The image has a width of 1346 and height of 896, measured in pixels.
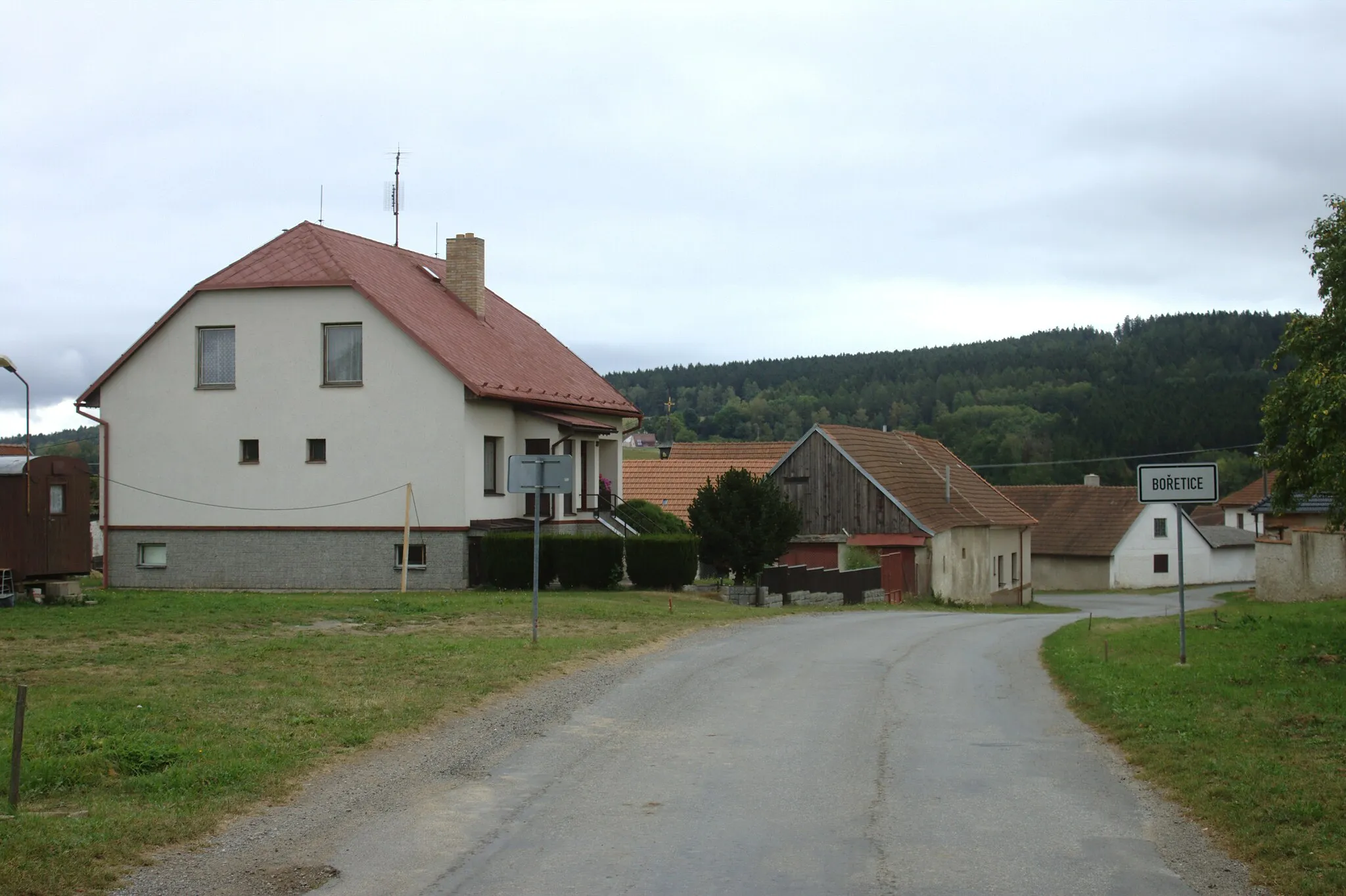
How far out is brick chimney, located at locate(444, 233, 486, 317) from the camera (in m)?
35.6

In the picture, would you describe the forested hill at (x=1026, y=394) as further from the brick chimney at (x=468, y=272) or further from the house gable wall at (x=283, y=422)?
the house gable wall at (x=283, y=422)

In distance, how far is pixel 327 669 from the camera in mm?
14695

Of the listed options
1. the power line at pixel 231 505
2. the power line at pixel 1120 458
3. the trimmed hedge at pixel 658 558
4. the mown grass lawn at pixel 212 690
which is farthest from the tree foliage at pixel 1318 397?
the power line at pixel 1120 458

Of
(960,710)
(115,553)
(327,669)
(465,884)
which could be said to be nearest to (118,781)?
(465,884)

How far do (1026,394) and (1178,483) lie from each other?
112m

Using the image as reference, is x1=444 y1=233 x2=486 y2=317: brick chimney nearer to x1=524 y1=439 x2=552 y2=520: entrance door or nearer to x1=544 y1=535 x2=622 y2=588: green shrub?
x1=524 y1=439 x2=552 y2=520: entrance door

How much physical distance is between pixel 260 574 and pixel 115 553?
13.3ft

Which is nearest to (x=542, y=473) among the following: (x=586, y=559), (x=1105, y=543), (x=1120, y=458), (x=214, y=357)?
(x=586, y=559)

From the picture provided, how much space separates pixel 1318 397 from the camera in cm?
1653

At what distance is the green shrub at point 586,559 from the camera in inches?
1174

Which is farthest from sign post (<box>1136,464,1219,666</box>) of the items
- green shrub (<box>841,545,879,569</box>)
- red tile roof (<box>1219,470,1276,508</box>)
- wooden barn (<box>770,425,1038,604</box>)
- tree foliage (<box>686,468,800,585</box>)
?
red tile roof (<box>1219,470,1276,508</box>)

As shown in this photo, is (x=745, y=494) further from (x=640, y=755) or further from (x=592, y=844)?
(x=592, y=844)

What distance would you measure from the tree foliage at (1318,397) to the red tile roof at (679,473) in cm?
2679

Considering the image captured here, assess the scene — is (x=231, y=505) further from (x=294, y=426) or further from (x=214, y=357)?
(x=214, y=357)
